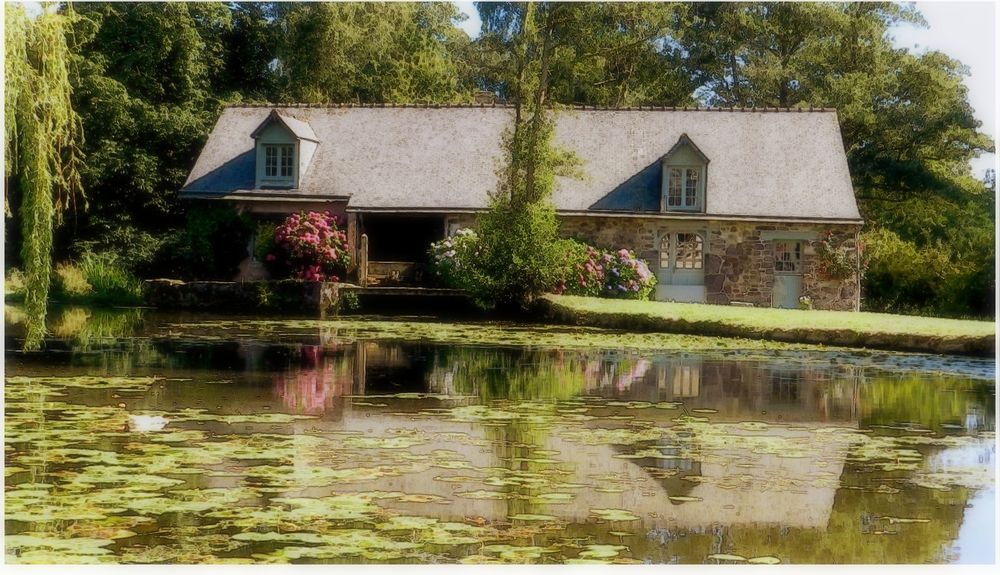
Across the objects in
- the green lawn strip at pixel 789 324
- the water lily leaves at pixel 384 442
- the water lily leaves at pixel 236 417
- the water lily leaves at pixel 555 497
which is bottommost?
the water lily leaves at pixel 555 497

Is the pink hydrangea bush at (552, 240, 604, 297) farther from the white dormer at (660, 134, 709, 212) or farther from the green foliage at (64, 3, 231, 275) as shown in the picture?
the green foliage at (64, 3, 231, 275)

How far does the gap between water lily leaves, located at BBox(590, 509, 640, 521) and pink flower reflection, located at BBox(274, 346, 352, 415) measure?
3.91m

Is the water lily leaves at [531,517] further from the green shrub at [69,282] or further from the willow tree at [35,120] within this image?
the green shrub at [69,282]

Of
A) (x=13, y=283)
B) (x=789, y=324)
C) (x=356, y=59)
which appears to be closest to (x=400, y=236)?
(x=356, y=59)

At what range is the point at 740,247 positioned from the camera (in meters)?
25.9

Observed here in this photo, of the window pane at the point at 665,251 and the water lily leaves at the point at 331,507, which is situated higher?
the window pane at the point at 665,251

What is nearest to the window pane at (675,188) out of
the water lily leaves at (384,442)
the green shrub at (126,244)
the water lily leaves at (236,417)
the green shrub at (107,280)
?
the green shrub at (126,244)

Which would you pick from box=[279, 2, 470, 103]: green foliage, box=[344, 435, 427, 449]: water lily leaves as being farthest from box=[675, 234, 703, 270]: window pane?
box=[344, 435, 427, 449]: water lily leaves

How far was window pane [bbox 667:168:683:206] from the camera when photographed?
2608 cm

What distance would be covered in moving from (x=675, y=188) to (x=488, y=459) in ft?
62.9

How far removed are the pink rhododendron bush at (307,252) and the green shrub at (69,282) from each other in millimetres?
3797

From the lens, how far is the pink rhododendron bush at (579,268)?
2306 centimetres

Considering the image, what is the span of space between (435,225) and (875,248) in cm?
1010
